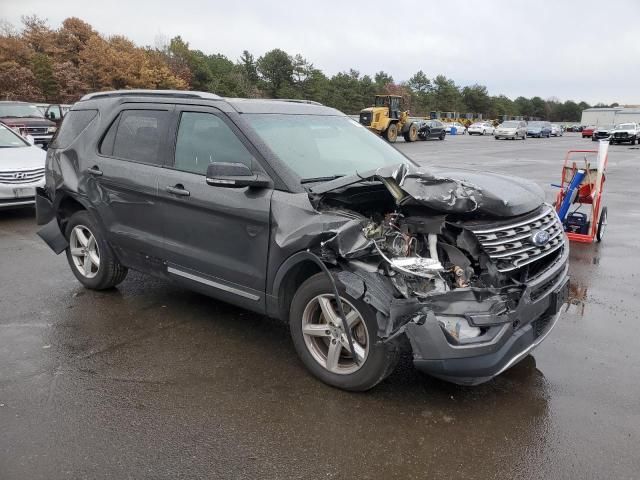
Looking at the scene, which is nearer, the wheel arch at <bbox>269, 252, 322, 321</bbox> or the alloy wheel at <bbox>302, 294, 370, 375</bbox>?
the alloy wheel at <bbox>302, 294, 370, 375</bbox>

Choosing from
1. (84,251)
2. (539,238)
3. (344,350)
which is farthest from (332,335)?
(84,251)

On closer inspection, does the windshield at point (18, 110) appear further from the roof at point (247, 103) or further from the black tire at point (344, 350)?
the black tire at point (344, 350)

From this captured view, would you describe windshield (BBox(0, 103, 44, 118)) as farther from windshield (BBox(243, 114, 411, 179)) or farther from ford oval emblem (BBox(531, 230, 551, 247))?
ford oval emblem (BBox(531, 230, 551, 247))

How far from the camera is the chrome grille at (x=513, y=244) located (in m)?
3.20

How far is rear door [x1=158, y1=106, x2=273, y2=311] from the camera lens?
151 inches

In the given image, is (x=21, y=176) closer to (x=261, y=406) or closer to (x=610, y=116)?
(x=261, y=406)

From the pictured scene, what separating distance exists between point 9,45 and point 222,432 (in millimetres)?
50854

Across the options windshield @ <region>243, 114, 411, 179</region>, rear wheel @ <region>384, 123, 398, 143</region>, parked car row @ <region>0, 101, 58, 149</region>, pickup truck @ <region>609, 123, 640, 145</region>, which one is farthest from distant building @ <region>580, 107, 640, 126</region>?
windshield @ <region>243, 114, 411, 179</region>

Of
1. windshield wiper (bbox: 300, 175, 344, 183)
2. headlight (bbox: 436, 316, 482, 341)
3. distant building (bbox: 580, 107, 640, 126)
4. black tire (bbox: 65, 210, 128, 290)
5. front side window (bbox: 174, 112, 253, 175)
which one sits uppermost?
distant building (bbox: 580, 107, 640, 126)

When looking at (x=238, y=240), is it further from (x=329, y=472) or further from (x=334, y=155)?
(x=329, y=472)

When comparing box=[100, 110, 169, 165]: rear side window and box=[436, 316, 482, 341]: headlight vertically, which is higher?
box=[100, 110, 169, 165]: rear side window

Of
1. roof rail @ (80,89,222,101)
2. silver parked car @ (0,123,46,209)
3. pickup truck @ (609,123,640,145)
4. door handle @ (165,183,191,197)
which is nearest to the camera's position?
door handle @ (165,183,191,197)

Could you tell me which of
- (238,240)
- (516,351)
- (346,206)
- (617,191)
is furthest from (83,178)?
(617,191)

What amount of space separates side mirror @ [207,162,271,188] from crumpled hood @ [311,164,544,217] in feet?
1.33
